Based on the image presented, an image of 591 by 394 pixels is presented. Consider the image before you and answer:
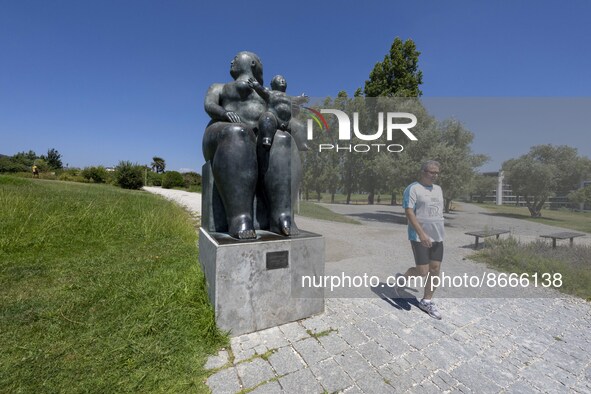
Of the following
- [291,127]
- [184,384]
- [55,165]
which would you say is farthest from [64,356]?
[55,165]

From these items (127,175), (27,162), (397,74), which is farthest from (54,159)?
(397,74)

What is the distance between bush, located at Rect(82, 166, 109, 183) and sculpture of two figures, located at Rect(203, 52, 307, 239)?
34.7 metres

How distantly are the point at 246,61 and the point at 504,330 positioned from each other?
3.73 metres

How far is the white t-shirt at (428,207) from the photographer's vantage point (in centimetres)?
251

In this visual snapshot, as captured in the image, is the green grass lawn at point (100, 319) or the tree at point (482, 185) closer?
the green grass lawn at point (100, 319)

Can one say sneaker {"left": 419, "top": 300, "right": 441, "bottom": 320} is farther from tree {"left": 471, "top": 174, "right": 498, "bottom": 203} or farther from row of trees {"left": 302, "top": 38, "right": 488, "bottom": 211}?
tree {"left": 471, "top": 174, "right": 498, "bottom": 203}

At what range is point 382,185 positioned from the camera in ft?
10.8

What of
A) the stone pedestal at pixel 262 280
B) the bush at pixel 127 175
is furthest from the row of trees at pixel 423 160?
the bush at pixel 127 175

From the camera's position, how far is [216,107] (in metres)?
2.69

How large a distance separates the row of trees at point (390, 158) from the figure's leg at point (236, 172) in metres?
1.14

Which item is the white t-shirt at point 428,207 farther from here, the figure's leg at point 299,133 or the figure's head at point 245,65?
the figure's head at point 245,65

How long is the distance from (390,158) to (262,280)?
6.41 ft

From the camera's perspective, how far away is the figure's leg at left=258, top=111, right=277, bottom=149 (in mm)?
2393

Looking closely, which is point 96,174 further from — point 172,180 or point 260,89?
point 260,89
